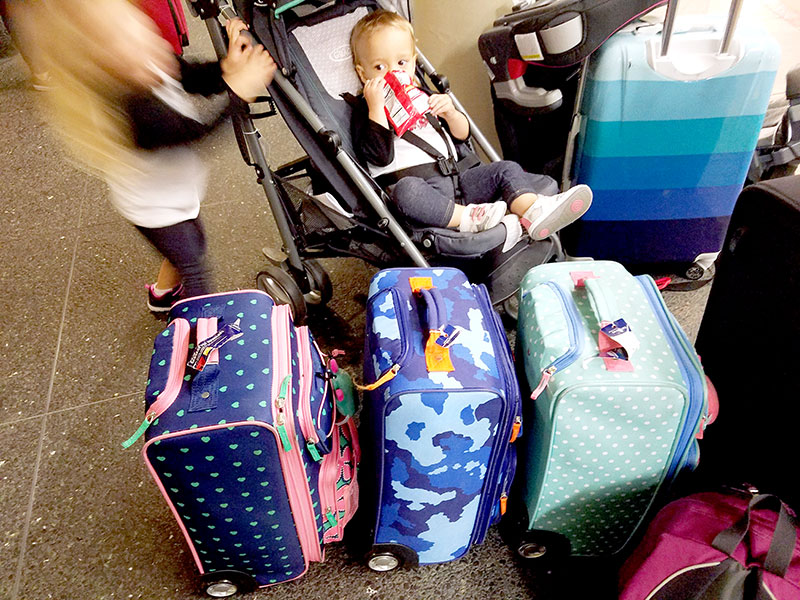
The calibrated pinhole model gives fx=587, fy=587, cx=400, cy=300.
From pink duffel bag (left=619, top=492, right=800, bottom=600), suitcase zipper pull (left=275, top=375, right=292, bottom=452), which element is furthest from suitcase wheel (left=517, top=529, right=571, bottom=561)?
suitcase zipper pull (left=275, top=375, right=292, bottom=452)

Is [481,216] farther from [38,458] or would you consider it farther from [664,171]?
[38,458]

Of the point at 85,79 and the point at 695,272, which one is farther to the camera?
the point at 695,272

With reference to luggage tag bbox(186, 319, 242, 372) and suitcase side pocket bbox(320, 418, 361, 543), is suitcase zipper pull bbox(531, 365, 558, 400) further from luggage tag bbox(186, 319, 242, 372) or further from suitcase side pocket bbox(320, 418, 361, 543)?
luggage tag bbox(186, 319, 242, 372)

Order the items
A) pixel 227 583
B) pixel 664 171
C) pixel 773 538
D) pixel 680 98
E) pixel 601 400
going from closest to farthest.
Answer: pixel 773 538
pixel 601 400
pixel 227 583
pixel 680 98
pixel 664 171

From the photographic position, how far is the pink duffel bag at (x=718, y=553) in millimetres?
836

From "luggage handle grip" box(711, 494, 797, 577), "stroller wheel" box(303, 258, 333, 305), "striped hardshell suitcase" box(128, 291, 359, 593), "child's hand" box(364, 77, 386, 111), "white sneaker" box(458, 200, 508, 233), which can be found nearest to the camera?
"luggage handle grip" box(711, 494, 797, 577)

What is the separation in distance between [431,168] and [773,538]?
1.19 m

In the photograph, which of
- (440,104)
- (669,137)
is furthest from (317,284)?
(669,137)

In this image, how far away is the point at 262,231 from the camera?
219 cm

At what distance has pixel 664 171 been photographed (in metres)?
1.56

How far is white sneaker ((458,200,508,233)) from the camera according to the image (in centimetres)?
149

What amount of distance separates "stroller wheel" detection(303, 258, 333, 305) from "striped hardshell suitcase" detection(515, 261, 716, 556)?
744 millimetres

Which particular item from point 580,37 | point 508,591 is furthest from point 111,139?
point 508,591

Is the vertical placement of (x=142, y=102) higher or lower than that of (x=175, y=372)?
higher
